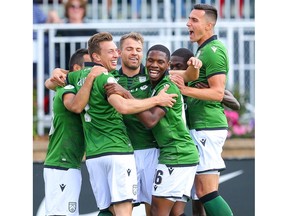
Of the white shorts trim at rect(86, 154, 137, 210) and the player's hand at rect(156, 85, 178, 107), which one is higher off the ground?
the player's hand at rect(156, 85, 178, 107)

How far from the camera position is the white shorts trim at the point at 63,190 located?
9.59 meters

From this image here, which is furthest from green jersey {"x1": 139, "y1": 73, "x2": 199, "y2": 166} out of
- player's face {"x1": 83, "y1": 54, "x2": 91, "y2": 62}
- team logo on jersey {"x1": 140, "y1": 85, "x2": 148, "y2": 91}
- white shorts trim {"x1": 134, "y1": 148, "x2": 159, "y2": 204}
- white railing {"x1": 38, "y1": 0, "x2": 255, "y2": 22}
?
white railing {"x1": 38, "y1": 0, "x2": 255, "y2": 22}

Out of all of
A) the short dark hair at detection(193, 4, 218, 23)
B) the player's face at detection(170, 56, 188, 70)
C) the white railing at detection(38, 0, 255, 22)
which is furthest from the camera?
the white railing at detection(38, 0, 255, 22)

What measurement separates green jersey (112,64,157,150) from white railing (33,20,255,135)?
12.2 feet

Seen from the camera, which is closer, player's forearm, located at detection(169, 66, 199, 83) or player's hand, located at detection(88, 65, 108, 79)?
player's hand, located at detection(88, 65, 108, 79)

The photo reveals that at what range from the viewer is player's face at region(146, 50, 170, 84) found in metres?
9.25

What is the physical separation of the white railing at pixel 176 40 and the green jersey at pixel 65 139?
141 inches

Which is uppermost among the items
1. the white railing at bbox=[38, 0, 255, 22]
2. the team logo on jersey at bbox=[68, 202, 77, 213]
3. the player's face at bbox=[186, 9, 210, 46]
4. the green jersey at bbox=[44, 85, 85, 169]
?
the white railing at bbox=[38, 0, 255, 22]

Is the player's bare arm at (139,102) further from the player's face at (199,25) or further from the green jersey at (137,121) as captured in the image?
the player's face at (199,25)

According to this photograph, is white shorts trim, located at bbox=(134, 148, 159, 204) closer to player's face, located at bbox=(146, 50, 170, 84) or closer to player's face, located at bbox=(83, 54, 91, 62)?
player's face, located at bbox=(146, 50, 170, 84)

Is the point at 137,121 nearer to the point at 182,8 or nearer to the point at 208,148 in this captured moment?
the point at 208,148

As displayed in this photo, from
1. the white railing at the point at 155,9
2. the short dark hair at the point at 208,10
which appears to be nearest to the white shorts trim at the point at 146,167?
the short dark hair at the point at 208,10
